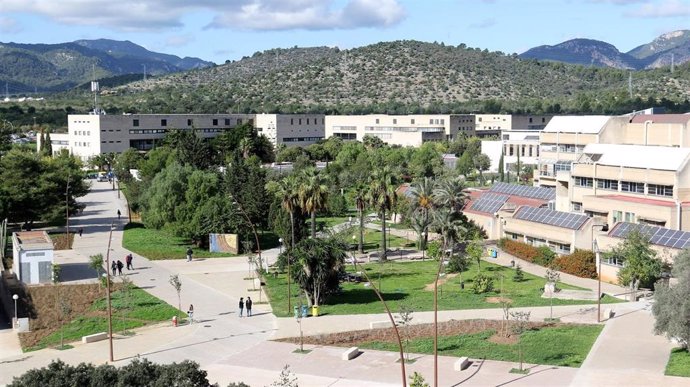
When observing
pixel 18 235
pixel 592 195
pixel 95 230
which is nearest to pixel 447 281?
pixel 592 195

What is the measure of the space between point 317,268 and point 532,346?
14120 millimetres

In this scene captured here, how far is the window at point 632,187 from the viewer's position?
206 feet

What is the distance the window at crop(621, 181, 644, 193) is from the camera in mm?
62844

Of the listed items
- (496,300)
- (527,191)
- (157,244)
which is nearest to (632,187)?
(527,191)

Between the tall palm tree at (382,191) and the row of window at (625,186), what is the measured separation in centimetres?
1643

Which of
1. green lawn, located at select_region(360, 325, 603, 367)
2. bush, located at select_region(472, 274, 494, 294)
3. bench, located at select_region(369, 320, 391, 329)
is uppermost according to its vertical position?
bush, located at select_region(472, 274, 494, 294)

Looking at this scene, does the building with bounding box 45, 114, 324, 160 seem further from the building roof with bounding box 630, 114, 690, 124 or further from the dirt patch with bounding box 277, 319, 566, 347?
the dirt patch with bounding box 277, 319, 566, 347

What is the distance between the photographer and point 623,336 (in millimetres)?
39812

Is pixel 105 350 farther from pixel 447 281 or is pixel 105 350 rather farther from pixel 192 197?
pixel 192 197

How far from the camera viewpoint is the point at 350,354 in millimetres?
36875

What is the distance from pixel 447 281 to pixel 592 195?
16630 millimetres

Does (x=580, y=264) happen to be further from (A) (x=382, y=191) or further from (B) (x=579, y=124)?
(B) (x=579, y=124)

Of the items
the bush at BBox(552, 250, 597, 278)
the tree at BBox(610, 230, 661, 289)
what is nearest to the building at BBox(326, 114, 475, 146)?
the bush at BBox(552, 250, 597, 278)

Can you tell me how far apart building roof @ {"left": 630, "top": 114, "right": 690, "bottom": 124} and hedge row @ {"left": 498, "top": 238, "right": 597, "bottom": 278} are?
1967 centimetres
